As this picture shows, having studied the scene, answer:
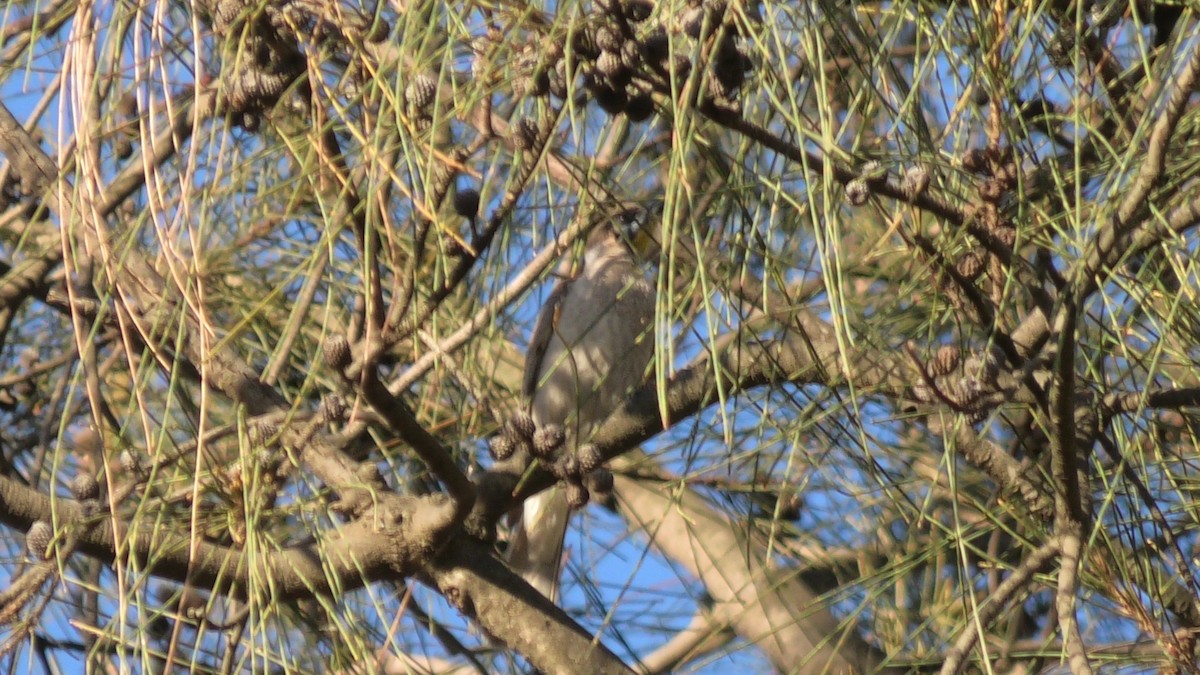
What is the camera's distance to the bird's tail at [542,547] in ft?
10.9

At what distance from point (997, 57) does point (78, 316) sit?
123cm

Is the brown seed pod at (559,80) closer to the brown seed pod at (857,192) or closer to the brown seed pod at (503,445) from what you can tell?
the brown seed pod at (857,192)

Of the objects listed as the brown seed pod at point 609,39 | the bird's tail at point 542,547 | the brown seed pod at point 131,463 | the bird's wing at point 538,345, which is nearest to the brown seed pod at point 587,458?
the brown seed pod at point 131,463

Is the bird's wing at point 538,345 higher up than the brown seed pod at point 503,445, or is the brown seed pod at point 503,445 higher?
the bird's wing at point 538,345

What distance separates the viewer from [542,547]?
11.2 ft

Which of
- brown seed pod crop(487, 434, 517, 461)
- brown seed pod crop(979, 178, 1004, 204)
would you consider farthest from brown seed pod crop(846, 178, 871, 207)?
brown seed pod crop(487, 434, 517, 461)

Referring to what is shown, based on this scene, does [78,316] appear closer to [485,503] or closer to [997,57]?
[485,503]

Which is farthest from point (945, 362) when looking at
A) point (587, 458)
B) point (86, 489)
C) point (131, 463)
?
point (86, 489)

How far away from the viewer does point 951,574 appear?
11.1 feet

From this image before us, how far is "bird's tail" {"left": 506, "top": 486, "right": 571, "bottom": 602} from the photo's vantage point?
3318 mm

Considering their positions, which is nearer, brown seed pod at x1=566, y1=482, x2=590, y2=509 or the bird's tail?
brown seed pod at x1=566, y1=482, x2=590, y2=509

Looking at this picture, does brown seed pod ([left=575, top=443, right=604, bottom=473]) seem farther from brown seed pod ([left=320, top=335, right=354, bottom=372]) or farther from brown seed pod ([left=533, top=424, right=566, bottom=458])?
brown seed pod ([left=320, top=335, right=354, bottom=372])

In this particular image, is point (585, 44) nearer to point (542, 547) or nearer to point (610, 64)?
point (610, 64)

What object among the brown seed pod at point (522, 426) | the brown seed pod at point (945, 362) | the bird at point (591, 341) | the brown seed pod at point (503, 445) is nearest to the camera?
the brown seed pod at point (945, 362)
